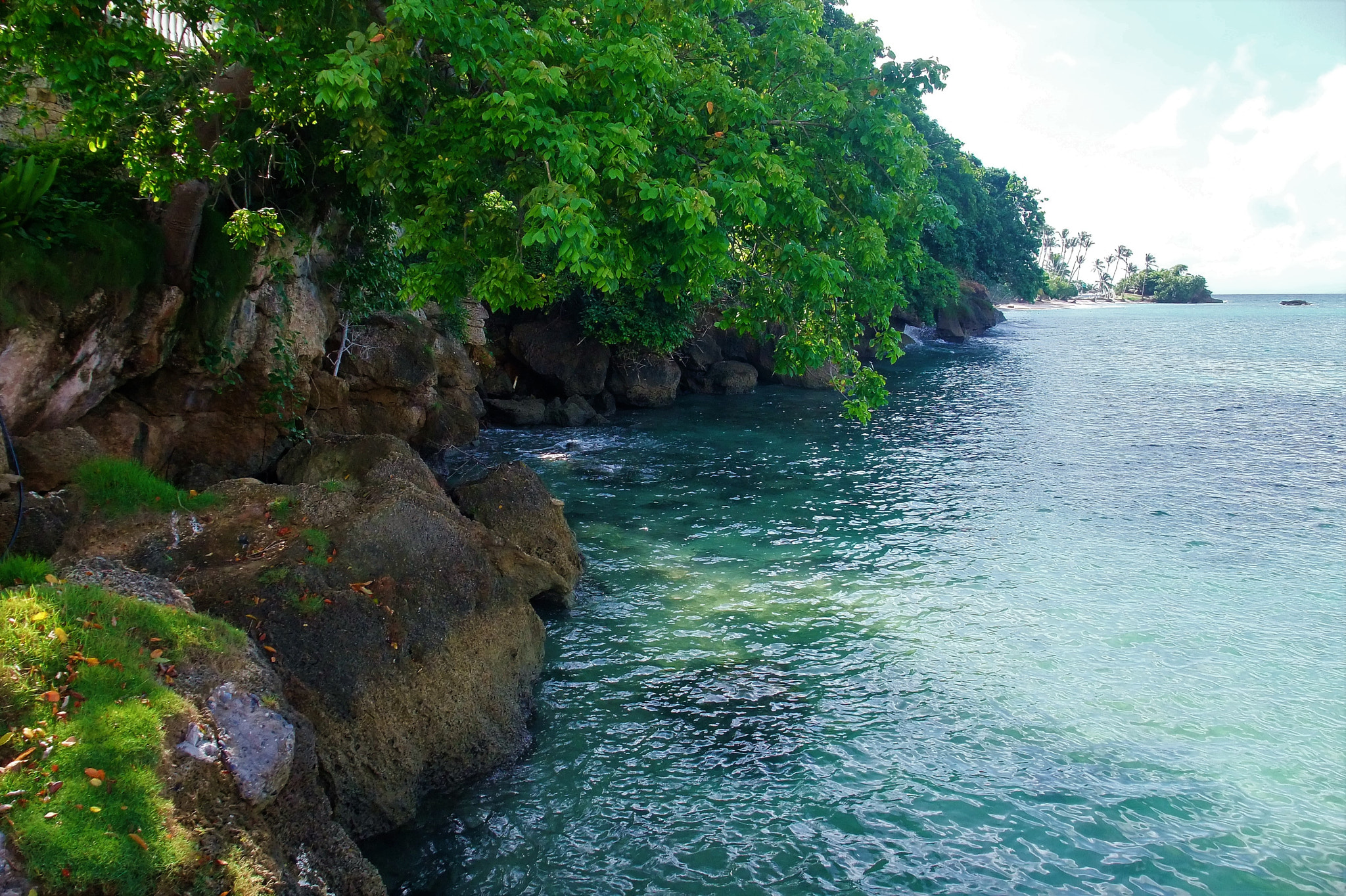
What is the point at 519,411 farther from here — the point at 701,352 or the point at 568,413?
the point at 701,352

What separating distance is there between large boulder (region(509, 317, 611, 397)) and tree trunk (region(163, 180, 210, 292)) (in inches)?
683

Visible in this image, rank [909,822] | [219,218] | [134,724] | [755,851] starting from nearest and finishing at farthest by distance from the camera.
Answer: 1. [134,724]
2. [755,851]
3. [909,822]
4. [219,218]

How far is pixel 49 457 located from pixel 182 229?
13.2ft

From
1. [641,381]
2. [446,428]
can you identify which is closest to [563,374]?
[641,381]

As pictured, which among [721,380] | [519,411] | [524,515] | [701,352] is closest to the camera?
[524,515]

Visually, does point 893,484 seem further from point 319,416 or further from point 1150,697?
point 319,416

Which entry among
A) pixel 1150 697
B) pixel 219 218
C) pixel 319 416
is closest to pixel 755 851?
pixel 1150 697

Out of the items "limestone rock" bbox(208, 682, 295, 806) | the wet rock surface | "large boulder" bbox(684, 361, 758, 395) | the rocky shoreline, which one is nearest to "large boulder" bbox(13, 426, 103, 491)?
the rocky shoreline

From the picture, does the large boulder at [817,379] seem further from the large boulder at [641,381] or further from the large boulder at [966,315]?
Result: the large boulder at [966,315]

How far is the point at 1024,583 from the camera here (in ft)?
45.4

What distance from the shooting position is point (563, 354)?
29.6 metres

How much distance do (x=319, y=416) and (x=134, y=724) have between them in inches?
488

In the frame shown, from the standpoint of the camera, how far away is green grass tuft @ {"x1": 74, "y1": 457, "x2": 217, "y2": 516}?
8.64m

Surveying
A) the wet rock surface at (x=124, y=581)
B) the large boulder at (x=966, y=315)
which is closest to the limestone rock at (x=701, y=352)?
the large boulder at (x=966, y=315)
